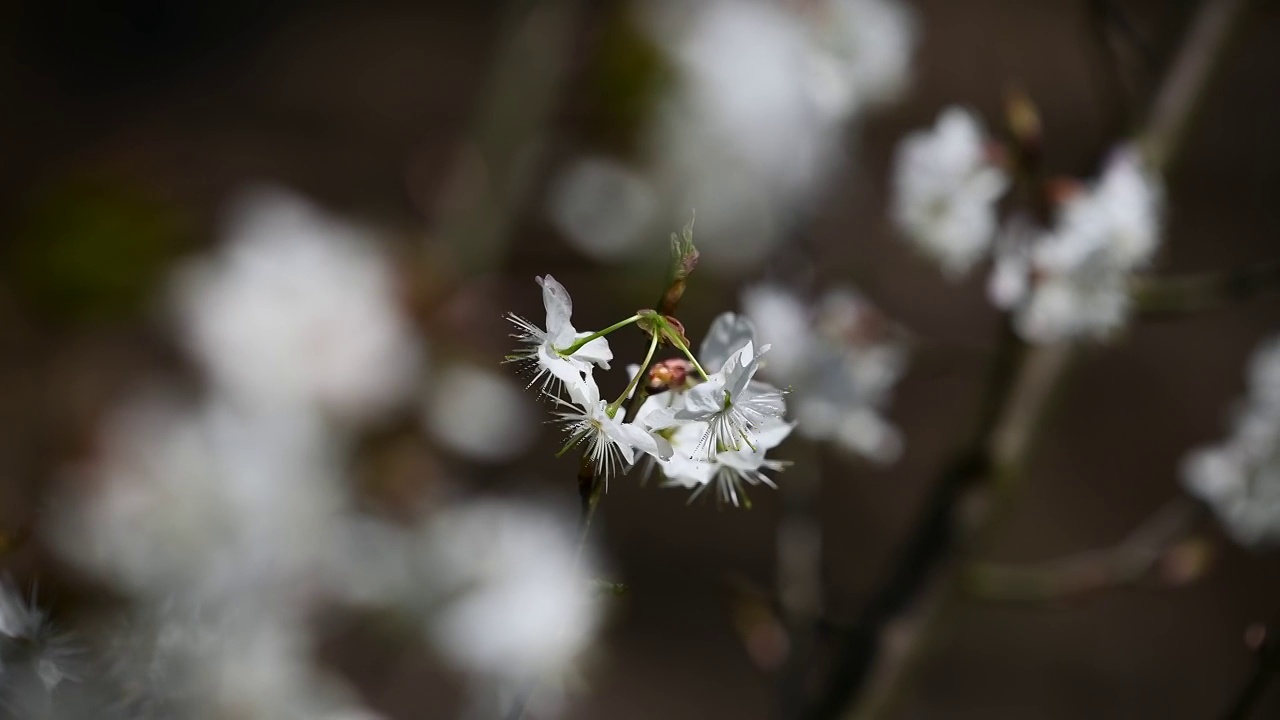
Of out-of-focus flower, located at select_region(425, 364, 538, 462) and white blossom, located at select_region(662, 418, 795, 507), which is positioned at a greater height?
out-of-focus flower, located at select_region(425, 364, 538, 462)

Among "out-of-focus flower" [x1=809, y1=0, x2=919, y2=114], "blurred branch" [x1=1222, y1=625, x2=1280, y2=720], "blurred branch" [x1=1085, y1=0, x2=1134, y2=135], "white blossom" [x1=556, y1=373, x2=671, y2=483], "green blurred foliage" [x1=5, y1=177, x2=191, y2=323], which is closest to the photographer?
"white blossom" [x1=556, y1=373, x2=671, y2=483]

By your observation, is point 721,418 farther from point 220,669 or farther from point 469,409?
point 469,409

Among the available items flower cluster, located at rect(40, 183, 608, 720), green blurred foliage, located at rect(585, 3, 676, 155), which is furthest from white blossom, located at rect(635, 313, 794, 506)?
green blurred foliage, located at rect(585, 3, 676, 155)

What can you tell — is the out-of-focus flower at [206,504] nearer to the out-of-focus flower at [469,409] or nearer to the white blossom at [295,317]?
the white blossom at [295,317]

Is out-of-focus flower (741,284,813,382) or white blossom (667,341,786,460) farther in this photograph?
out-of-focus flower (741,284,813,382)

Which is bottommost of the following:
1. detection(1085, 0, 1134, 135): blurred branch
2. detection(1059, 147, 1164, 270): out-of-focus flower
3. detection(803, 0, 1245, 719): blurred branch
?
detection(803, 0, 1245, 719): blurred branch

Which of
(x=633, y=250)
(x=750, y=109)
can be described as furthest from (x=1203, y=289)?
(x=633, y=250)

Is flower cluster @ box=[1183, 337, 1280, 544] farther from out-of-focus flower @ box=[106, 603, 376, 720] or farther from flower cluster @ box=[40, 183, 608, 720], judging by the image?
out-of-focus flower @ box=[106, 603, 376, 720]

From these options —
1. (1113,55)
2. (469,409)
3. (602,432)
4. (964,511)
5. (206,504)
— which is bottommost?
(602,432)
